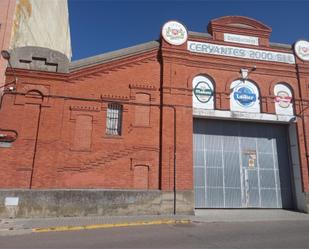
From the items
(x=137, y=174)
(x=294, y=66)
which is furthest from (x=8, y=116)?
(x=294, y=66)

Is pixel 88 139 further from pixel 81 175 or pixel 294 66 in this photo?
pixel 294 66

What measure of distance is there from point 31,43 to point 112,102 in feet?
20.2

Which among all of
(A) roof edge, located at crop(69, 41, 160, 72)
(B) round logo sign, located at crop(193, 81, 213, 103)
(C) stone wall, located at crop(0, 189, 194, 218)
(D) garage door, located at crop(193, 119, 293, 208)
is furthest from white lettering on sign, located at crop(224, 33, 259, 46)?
(C) stone wall, located at crop(0, 189, 194, 218)

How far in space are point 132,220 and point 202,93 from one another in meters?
7.77

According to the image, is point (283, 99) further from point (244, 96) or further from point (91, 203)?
point (91, 203)

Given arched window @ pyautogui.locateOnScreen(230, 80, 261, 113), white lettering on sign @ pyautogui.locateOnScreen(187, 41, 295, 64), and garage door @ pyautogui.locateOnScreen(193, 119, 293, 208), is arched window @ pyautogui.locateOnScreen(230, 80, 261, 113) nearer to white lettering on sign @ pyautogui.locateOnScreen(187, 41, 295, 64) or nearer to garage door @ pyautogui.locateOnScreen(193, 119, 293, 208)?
garage door @ pyautogui.locateOnScreen(193, 119, 293, 208)

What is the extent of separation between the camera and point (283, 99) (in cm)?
1747

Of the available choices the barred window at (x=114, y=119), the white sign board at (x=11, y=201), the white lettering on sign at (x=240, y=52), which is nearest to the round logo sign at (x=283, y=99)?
the white lettering on sign at (x=240, y=52)

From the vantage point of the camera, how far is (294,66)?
17984 mm

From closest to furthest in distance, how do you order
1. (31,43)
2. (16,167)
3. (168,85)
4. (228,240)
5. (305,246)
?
(305,246)
(228,240)
(16,167)
(168,85)
(31,43)

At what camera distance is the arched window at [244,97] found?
16.9 meters

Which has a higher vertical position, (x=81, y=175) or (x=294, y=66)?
(x=294, y=66)

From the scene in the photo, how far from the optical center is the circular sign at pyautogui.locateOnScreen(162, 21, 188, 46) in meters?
16.5

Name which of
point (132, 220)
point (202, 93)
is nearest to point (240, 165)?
point (202, 93)
